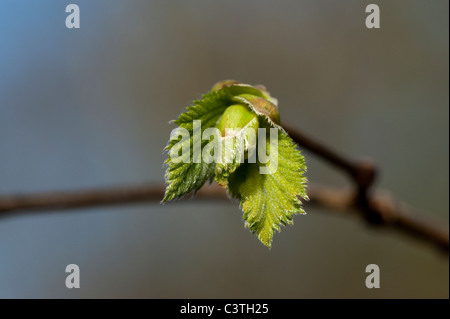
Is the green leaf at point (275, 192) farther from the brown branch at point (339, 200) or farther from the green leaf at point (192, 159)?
the brown branch at point (339, 200)

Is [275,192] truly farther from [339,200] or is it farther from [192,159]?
[339,200]

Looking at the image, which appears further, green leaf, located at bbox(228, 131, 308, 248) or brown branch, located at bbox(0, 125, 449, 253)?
A: brown branch, located at bbox(0, 125, 449, 253)

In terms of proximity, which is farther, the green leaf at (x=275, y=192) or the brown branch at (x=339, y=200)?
the brown branch at (x=339, y=200)

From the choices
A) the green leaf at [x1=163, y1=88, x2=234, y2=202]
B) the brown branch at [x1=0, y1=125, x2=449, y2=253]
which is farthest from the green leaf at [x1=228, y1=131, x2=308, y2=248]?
the brown branch at [x1=0, y1=125, x2=449, y2=253]

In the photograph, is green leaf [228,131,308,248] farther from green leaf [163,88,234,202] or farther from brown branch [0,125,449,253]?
brown branch [0,125,449,253]

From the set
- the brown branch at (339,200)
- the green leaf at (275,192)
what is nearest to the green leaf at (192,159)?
the green leaf at (275,192)

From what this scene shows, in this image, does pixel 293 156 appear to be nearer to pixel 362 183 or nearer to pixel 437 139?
pixel 362 183
